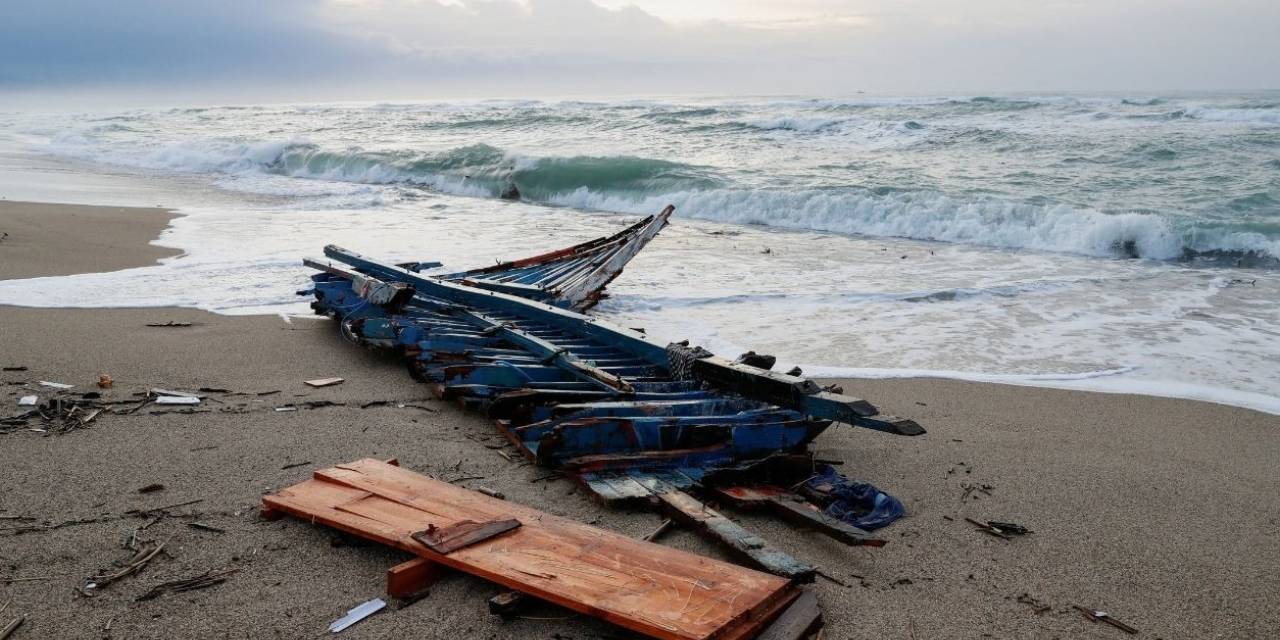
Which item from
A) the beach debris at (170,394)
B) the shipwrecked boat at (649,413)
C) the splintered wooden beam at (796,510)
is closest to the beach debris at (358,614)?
the shipwrecked boat at (649,413)

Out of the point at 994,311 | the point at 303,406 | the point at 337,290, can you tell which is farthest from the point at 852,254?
the point at 303,406

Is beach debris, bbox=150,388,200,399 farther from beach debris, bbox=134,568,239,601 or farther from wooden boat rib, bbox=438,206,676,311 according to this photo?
wooden boat rib, bbox=438,206,676,311

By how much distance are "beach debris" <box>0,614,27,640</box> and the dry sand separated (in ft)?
0.19

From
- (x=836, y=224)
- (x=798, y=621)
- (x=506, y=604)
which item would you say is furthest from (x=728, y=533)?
(x=836, y=224)

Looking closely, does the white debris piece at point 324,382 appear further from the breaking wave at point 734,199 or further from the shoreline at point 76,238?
the breaking wave at point 734,199

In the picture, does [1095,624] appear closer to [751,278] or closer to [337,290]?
[337,290]

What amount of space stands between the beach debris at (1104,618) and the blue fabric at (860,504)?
848 mm

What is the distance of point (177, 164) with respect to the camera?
85.1ft

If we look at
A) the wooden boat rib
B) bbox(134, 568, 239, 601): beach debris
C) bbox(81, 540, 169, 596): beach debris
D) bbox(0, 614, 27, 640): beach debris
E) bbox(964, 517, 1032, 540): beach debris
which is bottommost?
bbox(964, 517, 1032, 540): beach debris

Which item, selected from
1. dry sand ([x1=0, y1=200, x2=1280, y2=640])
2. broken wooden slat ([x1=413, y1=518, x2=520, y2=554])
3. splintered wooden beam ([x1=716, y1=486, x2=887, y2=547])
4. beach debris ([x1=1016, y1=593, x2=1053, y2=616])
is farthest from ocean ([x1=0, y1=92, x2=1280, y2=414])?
broken wooden slat ([x1=413, y1=518, x2=520, y2=554])

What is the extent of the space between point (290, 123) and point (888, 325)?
4078 centimetres

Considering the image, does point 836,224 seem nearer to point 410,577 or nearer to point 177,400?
point 177,400

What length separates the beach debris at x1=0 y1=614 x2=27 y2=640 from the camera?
2773 millimetres

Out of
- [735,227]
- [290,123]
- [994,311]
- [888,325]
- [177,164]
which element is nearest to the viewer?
[888,325]
